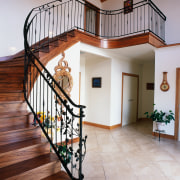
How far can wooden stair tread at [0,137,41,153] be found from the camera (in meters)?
1.85

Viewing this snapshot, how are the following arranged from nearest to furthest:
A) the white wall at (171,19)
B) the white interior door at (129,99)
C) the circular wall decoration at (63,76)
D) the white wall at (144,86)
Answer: the circular wall decoration at (63,76) → the white wall at (171,19) → the white interior door at (129,99) → the white wall at (144,86)

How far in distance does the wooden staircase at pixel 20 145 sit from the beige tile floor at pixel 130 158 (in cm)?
89

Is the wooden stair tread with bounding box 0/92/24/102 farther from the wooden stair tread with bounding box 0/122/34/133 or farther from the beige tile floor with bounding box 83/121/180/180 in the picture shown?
the beige tile floor with bounding box 83/121/180/180

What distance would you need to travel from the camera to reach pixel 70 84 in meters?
3.98

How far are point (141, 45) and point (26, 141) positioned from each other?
3800 mm

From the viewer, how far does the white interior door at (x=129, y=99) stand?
6236 millimetres

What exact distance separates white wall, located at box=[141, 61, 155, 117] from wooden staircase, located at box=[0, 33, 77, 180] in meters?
5.79

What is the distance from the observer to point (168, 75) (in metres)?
4.58

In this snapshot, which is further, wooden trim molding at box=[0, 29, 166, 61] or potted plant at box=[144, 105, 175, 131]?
potted plant at box=[144, 105, 175, 131]

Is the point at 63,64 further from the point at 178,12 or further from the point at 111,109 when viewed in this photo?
the point at 178,12

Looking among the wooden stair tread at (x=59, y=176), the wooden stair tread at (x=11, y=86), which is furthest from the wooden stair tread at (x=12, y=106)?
the wooden stair tread at (x=59, y=176)

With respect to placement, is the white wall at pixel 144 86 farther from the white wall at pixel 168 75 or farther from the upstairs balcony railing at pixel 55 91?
the white wall at pixel 168 75

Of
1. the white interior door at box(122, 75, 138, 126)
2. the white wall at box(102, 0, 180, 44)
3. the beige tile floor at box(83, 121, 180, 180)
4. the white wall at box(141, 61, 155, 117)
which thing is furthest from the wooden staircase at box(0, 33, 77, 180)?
the white wall at box(141, 61, 155, 117)

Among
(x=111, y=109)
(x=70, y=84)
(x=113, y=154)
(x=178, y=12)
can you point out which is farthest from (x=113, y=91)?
(x=178, y=12)
